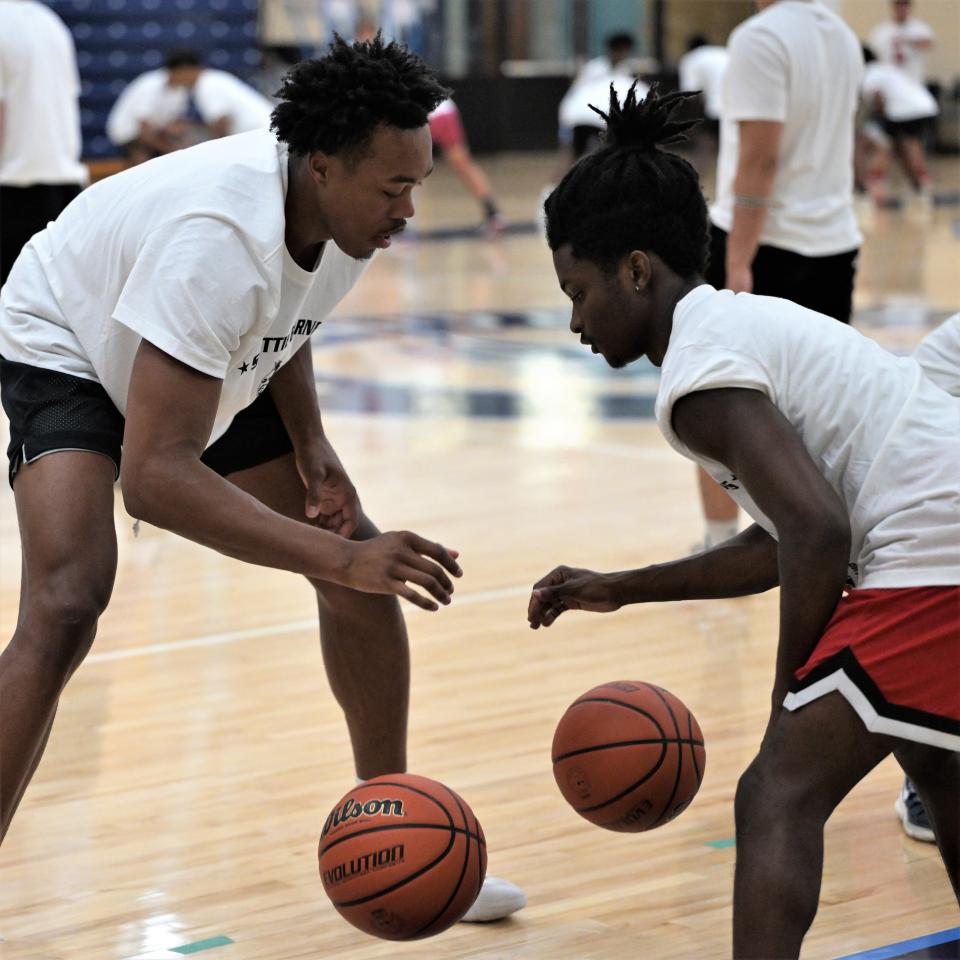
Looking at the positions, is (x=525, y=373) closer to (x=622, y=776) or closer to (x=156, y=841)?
(x=156, y=841)

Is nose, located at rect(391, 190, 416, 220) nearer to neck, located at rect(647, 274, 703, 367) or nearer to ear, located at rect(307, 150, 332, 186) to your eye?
ear, located at rect(307, 150, 332, 186)

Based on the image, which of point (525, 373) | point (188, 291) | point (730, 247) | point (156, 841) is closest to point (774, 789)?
point (188, 291)

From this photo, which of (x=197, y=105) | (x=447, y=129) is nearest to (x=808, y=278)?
(x=197, y=105)

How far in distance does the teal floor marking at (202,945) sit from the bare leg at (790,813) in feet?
3.58

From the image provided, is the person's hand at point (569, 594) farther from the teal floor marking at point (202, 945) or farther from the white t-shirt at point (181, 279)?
the teal floor marking at point (202, 945)

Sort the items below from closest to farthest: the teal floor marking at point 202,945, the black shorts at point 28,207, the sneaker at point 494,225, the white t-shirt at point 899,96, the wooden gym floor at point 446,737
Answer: the teal floor marking at point 202,945 < the wooden gym floor at point 446,737 < the black shorts at point 28,207 < the sneaker at point 494,225 < the white t-shirt at point 899,96

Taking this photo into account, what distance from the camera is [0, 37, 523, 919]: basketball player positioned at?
2824 millimetres

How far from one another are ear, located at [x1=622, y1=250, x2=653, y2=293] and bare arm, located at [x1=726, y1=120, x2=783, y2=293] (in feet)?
8.97

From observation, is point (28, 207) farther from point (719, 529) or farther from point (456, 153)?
point (456, 153)

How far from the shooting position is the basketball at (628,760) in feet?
10.0

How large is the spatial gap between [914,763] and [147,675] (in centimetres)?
Result: 260

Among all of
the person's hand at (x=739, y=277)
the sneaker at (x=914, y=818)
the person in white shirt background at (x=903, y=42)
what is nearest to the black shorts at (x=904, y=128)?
the person in white shirt background at (x=903, y=42)

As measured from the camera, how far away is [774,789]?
8.57ft

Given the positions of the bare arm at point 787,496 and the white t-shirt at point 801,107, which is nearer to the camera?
the bare arm at point 787,496
